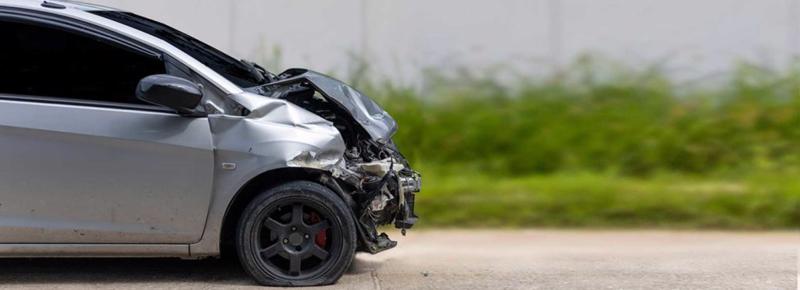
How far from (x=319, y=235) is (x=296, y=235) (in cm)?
14

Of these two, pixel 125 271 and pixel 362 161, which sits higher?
pixel 362 161

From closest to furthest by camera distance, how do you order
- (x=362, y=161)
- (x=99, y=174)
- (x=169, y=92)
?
1. (x=169, y=92)
2. (x=99, y=174)
3. (x=362, y=161)

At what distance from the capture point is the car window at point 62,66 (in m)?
6.07

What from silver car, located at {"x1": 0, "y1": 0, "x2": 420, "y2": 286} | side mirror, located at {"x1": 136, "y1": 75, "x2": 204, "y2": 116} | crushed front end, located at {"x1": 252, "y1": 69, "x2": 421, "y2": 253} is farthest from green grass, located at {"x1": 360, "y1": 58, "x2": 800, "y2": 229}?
side mirror, located at {"x1": 136, "y1": 75, "x2": 204, "y2": 116}

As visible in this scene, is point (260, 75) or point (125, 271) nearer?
point (125, 271)

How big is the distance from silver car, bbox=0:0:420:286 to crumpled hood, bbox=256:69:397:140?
171 millimetres

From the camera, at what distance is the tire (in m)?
6.16

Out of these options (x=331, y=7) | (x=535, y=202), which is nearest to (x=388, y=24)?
(x=331, y=7)

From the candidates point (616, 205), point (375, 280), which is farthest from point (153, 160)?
point (616, 205)

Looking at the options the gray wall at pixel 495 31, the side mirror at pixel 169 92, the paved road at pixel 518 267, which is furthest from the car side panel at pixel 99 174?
the gray wall at pixel 495 31

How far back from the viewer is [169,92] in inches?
231

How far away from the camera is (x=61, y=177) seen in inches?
235

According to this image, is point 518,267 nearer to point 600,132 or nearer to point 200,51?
point 200,51

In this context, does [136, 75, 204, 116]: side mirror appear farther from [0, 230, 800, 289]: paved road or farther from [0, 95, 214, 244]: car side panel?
[0, 230, 800, 289]: paved road
